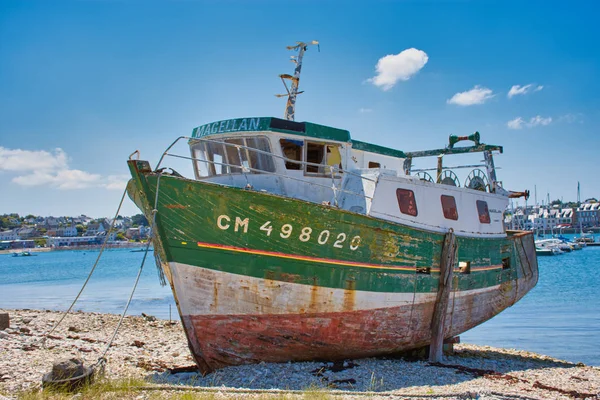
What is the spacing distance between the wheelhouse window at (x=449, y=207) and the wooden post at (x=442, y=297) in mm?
575

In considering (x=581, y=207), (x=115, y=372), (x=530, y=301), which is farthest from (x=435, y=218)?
(x=581, y=207)

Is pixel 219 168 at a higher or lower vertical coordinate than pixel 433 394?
higher

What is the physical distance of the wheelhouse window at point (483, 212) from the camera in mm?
11586

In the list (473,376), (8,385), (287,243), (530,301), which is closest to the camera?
(8,385)

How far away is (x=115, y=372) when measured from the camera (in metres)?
8.24

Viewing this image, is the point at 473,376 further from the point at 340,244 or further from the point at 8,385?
the point at 8,385

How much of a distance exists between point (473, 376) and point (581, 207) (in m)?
137

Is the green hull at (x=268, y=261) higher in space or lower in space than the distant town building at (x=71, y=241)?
higher

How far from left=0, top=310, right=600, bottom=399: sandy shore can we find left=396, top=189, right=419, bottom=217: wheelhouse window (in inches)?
120

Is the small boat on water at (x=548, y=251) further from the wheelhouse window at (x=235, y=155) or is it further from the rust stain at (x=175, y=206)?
the rust stain at (x=175, y=206)

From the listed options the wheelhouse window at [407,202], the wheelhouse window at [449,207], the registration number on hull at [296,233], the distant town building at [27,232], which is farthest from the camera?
the distant town building at [27,232]

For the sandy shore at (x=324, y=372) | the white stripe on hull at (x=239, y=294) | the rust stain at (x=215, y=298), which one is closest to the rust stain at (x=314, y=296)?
the white stripe on hull at (x=239, y=294)

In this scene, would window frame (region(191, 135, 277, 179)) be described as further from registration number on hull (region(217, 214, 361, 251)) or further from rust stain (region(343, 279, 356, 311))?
rust stain (region(343, 279, 356, 311))

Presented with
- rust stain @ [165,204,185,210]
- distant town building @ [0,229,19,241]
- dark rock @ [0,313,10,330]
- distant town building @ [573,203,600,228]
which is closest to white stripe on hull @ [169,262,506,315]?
rust stain @ [165,204,185,210]
